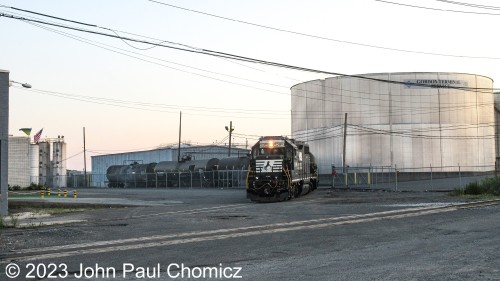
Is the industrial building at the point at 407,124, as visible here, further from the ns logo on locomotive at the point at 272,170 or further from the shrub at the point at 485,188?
the ns logo on locomotive at the point at 272,170

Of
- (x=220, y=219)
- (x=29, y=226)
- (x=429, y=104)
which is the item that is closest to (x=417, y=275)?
(x=220, y=219)

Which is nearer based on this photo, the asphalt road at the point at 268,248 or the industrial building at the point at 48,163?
the asphalt road at the point at 268,248

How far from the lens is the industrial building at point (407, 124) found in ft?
228

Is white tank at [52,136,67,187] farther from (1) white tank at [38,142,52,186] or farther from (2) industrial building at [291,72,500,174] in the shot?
(2) industrial building at [291,72,500,174]

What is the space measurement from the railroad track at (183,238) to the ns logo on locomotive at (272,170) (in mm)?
10930

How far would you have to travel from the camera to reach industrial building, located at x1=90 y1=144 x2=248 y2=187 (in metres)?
90.0

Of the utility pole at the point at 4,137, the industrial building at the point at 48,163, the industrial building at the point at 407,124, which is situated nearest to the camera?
the utility pole at the point at 4,137

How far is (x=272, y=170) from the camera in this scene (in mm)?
30469

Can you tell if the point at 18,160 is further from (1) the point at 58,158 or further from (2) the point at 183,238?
(2) the point at 183,238

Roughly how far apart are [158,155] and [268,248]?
82596 mm

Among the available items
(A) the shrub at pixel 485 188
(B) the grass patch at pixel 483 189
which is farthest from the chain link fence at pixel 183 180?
(A) the shrub at pixel 485 188

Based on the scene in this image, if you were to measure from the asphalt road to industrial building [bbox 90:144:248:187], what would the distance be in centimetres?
7030

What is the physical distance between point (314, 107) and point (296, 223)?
6034 centimetres

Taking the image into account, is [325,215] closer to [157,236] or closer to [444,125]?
[157,236]
